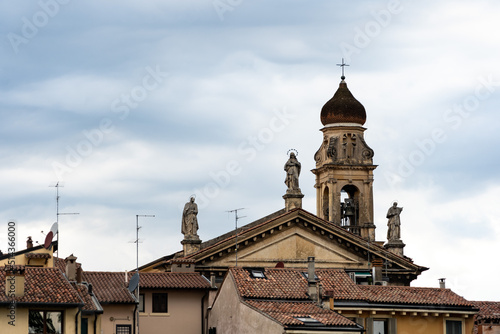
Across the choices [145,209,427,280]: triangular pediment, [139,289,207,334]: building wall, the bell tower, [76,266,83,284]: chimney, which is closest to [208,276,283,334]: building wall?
[139,289,207,334]: building wall

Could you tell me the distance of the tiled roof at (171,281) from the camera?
3351 inches

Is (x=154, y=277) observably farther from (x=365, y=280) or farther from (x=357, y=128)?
(x=357, y=128)

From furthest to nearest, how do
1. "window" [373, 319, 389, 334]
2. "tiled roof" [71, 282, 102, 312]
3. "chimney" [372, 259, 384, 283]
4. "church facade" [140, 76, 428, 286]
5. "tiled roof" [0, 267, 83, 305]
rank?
"church facade" [140, 76, 428, 286] < "chimney" [372, 259, 384, 283] < "window" [373, 319, 389, 334] < "tiled roof" [71, 282, 102, 312] < "tiled roof" [0, 267, 83, 305]

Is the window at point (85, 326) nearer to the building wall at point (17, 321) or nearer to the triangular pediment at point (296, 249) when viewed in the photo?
the building wall at point (17, 321)

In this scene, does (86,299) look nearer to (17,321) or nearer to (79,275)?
(79,275)

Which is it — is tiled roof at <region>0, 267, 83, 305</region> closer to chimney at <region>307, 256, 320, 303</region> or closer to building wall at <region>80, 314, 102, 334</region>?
building wall at <region>80, 314, 102, 334</region>

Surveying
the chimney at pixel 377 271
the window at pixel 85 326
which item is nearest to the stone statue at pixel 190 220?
the chimney at pixel 377 271

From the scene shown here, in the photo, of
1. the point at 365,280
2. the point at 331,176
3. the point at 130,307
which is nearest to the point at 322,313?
the point at 130,307

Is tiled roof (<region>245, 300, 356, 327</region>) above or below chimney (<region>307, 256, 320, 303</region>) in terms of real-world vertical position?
below

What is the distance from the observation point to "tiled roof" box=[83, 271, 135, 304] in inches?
3243

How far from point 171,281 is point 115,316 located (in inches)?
188

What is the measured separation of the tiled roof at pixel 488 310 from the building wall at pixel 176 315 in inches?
525

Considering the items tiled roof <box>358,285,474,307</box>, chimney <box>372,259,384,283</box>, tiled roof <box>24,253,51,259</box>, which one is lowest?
tiled roof <box>358,285,474,307</box>

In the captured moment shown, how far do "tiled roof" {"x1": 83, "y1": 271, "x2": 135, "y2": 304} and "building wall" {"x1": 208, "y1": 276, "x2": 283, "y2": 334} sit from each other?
13.3ft
